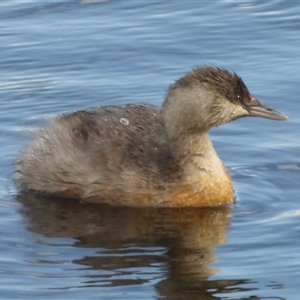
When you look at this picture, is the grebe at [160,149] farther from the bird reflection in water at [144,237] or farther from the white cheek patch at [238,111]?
the bird reflection in water at [144,237]

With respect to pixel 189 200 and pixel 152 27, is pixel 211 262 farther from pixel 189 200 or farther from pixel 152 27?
pixel 152 27

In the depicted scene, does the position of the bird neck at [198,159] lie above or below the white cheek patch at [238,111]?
below

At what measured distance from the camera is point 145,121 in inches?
418

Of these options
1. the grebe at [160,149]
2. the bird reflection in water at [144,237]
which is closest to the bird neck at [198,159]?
the grebe at [160,149]

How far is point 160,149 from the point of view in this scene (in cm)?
1046

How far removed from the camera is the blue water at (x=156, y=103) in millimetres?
8805

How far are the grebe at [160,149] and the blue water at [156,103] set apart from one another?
0.56ft

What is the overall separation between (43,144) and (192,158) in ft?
4.64

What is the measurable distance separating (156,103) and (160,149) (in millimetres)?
1928

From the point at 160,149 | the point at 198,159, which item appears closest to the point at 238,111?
the point at 198,159

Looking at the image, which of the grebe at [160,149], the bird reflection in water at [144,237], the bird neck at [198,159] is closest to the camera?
the bird reflection in water at [144,237]

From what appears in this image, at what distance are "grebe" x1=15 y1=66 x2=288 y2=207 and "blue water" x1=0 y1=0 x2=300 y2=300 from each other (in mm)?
172

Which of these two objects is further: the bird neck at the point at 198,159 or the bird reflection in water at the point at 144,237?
the bird neck at the point at 198,159

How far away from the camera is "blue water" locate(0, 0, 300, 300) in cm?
880
